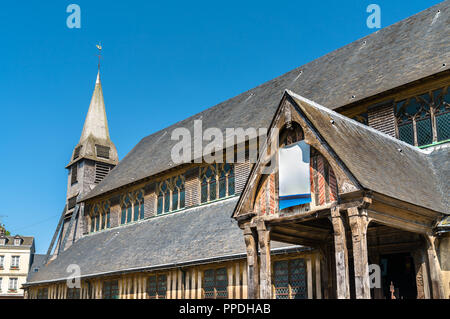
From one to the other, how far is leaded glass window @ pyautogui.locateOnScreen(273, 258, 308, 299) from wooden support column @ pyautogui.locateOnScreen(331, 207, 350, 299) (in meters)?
5.50

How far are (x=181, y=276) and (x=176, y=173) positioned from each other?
24.2ft

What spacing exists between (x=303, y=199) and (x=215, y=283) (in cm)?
860

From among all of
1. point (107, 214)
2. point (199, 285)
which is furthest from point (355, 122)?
point (107, 214)

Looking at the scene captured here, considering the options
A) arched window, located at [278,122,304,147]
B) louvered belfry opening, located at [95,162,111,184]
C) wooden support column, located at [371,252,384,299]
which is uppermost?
louvered belfry opening, located at [95,162,111,184]

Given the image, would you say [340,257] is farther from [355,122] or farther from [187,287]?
[187,287]

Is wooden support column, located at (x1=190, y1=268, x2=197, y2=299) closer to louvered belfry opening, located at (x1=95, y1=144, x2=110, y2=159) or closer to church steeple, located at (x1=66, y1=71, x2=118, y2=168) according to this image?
church steeple, located at (x1=66, y1=71, x2=118, y2=168)

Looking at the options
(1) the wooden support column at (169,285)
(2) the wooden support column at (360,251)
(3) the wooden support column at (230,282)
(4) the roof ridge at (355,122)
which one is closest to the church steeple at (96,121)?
(1) the wooden support column at (169,285)

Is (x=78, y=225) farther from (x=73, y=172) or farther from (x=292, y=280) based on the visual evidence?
(x=292, y=280)

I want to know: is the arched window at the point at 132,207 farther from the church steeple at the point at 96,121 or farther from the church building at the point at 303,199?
the church steeple at the point at 96,121

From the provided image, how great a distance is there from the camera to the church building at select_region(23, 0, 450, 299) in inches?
420

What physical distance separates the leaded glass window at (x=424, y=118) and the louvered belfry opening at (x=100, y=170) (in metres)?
27.1

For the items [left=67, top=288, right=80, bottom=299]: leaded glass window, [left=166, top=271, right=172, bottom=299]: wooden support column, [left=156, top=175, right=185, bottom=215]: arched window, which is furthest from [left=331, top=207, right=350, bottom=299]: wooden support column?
[left=67, top=288, right=80, bottom=299]: leaded glass window

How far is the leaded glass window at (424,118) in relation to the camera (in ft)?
51.8

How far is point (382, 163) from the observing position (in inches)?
457
